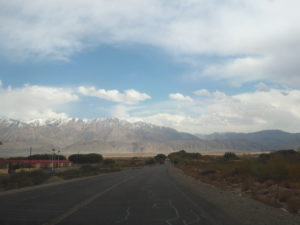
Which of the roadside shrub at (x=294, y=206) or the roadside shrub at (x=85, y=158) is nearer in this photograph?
the roadside shrub at (x=294, y=206)

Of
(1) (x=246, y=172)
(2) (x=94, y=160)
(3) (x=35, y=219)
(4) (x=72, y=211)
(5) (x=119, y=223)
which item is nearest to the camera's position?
(5) (x=119, y=223)

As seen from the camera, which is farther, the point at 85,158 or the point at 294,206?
the point at 85,158

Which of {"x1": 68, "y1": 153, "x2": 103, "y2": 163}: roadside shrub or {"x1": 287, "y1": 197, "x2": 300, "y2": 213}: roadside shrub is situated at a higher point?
{"x1": 68, "y1": 153, "x2": 103, "y2": 163}: roadside shrub

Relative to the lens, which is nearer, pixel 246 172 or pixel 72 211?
pixel 72 211

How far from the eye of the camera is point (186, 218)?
40.6ft

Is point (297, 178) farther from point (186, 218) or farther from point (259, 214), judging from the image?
point (186, 218)

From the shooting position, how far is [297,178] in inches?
1035

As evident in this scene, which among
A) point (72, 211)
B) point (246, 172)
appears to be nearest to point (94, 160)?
point (246, 172)

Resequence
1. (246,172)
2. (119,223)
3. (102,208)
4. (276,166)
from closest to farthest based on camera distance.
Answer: (119,223)
(102,208)
(276,166)
(246,172)

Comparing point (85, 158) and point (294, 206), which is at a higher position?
point (85, 158)

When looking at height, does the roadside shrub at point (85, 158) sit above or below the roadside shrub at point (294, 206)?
above

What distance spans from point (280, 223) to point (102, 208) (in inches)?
270

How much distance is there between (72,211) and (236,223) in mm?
6094

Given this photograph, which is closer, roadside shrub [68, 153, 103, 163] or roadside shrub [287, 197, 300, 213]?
roadside shrub [287, 197, 300, 213]
